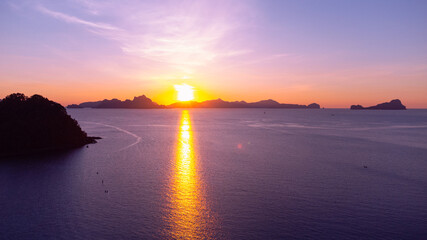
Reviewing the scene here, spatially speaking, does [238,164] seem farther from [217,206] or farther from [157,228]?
[157,228]

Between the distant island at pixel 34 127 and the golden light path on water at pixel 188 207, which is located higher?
the distant island at pixel 34 127

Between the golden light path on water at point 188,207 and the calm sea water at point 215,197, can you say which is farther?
the calm sea water at point 215,197

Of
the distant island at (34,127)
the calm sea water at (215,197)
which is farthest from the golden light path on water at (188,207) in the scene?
the distant island at (34,127)

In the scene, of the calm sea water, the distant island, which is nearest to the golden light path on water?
the calm sea water

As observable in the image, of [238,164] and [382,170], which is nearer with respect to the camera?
[382,170]

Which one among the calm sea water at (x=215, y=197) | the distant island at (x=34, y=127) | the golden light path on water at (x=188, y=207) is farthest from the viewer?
the distant island at (x=34, y=127)

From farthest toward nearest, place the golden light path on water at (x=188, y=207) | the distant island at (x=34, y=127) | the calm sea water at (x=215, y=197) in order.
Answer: the distant island at (x=34, y=127)
the calm sea water at (x=215, y=197)
the golden light path on water at (x=188, y=207)

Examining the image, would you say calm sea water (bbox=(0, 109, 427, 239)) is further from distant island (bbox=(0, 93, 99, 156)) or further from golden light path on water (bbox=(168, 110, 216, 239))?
distant island (bbox=(0, 93, 99, 156))

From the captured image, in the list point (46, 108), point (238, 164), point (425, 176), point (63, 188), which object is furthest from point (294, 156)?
point (46, 108)

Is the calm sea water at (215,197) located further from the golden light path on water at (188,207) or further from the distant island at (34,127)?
the distant island at (34,127)
